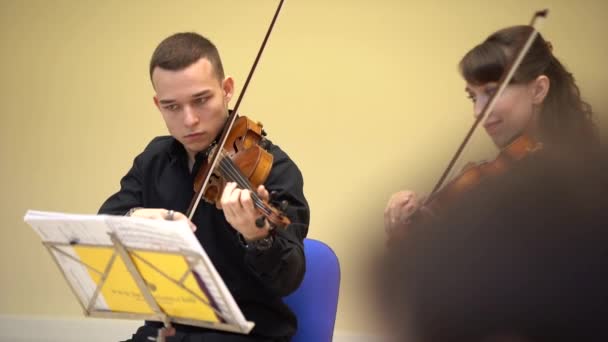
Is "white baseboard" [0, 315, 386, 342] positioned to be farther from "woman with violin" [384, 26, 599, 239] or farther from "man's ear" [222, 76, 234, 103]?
"woman with violin" [384, 26, 599, 239]

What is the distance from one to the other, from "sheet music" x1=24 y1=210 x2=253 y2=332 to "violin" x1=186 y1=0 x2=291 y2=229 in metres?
0.27

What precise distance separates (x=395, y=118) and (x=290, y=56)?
49cm

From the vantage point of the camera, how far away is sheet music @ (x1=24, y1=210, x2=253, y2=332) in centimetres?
109

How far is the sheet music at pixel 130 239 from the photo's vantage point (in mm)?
1090

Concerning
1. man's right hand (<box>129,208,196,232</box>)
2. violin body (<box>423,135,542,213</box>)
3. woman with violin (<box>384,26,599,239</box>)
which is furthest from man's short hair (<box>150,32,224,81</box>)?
violin body (<box>423,135,542,213</box>)

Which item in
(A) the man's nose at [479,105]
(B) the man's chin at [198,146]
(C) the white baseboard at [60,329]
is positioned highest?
(A) the man's nose at [479,105]

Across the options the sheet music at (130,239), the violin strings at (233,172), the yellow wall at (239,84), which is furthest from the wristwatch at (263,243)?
the yellow wall at (239,84)

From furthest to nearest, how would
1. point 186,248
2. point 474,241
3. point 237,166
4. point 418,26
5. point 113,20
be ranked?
point 113,20
point 418,26
point 237,166
point 186,248
point 474,241

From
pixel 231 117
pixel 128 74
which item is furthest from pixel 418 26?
pixel 231 117

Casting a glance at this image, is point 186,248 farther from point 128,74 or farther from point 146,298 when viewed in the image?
point 128,74

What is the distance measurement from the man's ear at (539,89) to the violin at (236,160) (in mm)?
894

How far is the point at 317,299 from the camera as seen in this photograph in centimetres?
162

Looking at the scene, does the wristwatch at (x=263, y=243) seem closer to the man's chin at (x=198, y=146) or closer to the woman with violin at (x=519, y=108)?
the man's chin at (x=198, y=146)

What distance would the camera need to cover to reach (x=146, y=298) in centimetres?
124
